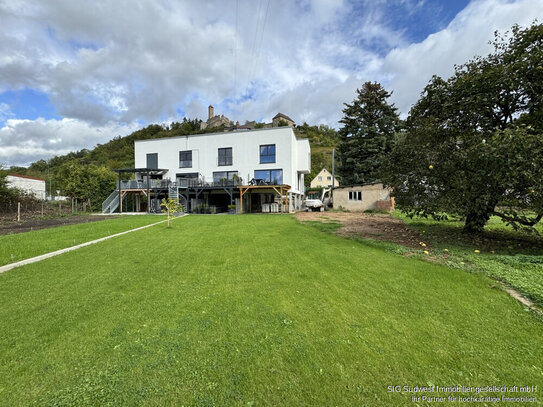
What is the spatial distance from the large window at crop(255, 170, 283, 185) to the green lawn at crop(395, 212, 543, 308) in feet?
49.8

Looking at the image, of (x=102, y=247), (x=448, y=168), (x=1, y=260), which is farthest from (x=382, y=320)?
(x=1, y=260)

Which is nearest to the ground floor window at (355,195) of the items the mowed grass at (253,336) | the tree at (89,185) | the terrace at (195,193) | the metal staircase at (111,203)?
the terrace at (195,193)

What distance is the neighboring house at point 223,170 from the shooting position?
21922mm

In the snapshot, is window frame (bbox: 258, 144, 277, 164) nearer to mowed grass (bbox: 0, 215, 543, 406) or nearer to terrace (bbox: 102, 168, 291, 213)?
terrace (bbox: 102, 168, 291, 213)

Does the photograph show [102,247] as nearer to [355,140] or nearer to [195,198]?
[195,198]

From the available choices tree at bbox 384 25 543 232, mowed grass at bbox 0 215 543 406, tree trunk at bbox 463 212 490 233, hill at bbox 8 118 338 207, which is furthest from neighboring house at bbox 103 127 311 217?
mowed grass at bbox 0 215 543 406

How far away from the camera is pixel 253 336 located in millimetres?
2631

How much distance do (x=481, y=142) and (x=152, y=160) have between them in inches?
1097

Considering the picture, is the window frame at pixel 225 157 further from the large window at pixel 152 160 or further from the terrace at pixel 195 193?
the large window at pixel 152 160

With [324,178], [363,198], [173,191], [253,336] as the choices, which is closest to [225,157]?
[173,191]

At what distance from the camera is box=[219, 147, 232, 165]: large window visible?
24903mm

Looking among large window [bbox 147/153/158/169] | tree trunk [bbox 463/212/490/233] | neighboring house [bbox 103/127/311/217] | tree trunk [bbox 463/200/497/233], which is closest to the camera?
tree trunk [bbox 463/200/497/233]

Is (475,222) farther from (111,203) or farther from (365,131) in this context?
(111,203)

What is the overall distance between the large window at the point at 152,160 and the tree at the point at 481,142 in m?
24.7
